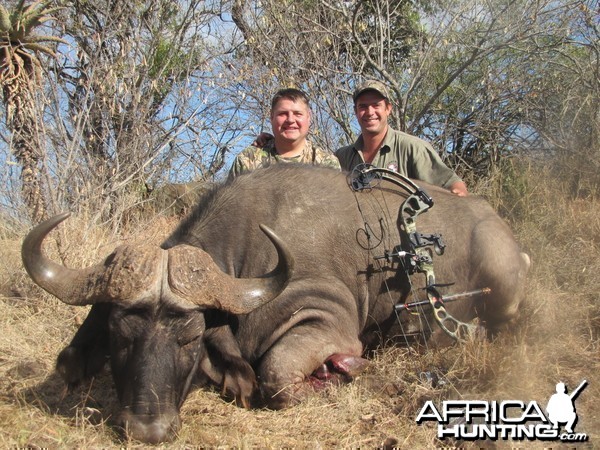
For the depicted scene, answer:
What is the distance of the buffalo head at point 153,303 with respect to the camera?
283 cm

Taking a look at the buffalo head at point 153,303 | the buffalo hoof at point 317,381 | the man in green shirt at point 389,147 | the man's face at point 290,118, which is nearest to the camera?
the buffalo head at point 153,303

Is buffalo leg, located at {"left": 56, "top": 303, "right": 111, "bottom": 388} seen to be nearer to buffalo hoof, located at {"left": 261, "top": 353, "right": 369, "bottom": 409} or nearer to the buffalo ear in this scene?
the buffalo ear

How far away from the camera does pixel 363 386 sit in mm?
3617

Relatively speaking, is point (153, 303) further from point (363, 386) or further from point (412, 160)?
point (412, 160)

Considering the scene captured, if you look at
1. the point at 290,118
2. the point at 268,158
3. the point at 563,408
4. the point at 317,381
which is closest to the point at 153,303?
the point at 317,381

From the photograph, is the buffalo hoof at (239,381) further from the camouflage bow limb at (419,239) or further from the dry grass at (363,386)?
the camouflage bow limb at (419,239)

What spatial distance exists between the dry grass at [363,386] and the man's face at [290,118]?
234cm

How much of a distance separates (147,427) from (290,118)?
339 cm

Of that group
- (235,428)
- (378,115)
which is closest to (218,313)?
(235,428)

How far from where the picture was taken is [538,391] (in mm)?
3275

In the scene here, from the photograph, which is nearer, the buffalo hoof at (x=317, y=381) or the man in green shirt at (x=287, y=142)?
the buffalo hoof at (x=317, y=381)

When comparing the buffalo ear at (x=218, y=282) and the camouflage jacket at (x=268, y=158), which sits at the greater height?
the camouflage jacket at (x=268, y=158)

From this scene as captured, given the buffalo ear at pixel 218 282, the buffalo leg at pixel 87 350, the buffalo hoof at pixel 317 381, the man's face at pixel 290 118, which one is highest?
the man's face at pixel 290 118

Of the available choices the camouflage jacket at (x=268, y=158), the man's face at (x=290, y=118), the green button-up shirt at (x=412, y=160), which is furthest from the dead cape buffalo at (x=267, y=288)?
the camouflage jacket at (x=268, y=158)
